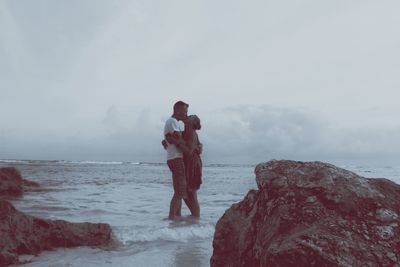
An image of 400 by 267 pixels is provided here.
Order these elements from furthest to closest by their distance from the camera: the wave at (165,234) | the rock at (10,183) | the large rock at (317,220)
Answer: the rock at (10,183)
the wave at (165,234)
the large rock at (317,220)

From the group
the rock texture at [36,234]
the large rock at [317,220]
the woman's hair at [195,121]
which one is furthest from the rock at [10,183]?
the large rock at [317,220]

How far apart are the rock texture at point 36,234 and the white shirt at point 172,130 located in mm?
2176

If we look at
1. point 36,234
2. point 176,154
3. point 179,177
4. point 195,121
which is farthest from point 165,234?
point 195,121

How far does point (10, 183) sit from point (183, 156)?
279 inches

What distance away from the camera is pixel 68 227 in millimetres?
5059

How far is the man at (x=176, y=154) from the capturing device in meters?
7.07

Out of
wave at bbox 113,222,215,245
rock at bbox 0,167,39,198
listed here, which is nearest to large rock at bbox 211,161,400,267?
wave at bbox 113,222,215,245

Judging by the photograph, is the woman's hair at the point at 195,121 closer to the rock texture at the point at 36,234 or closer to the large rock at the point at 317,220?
the rock texture at the point at 36,234

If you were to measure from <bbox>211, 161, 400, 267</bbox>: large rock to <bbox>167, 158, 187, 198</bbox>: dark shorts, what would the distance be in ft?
13.2

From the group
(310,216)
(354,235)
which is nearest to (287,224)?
(310,216)

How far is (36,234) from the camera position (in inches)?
186

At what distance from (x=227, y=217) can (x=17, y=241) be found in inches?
94.4

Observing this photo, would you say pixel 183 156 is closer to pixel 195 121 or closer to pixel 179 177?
pixel 179 177

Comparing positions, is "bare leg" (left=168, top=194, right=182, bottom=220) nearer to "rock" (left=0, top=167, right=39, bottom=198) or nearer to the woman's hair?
→ the woman's hair
